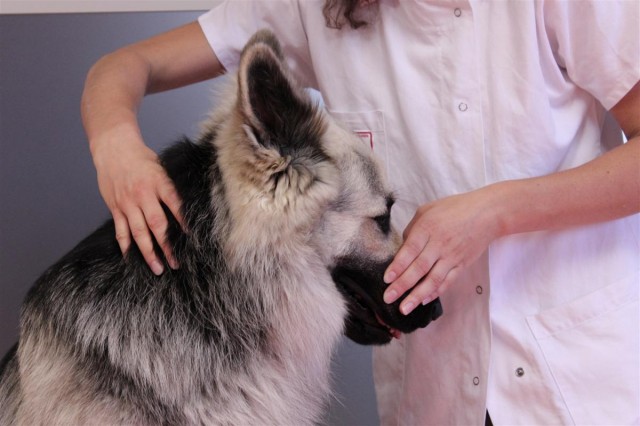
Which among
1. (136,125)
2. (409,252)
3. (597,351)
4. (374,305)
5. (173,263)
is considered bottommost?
(597,351)

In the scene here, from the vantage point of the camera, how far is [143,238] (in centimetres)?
96

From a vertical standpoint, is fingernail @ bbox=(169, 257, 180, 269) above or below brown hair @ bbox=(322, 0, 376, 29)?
below

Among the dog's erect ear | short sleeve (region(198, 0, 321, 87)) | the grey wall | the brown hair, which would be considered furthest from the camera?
the grey wall

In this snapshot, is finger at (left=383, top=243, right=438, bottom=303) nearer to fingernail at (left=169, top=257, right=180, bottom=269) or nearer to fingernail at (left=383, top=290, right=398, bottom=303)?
fingernail at (left=383, top=290, right=398, bottom=303)

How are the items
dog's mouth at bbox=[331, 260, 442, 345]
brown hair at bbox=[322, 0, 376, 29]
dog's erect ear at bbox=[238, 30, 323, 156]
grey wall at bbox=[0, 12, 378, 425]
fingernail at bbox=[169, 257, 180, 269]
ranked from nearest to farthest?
1. dog's erect ear at bbox=[238, 30, 323, 156]
2. fingernail at bbox=[169, 257, 180, 269]
3. dog's mouth at bbox=[331, 260, 442, 345]
4. brown hair at bbox=[322, 0, 376, 29]
5. grey wall at bbox=[0, 12, 378, 425]

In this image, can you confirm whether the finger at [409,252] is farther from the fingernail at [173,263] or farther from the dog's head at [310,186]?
the fingernail at [173,263]

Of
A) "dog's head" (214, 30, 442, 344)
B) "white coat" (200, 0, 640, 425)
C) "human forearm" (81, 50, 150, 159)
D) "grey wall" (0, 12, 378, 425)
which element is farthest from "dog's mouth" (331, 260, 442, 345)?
"grey wall" (0, 12, 378, 425)

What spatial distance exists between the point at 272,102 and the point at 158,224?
26 centimetres

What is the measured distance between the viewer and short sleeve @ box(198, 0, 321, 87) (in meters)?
1.28

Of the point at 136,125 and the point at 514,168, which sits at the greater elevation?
the point at 136,125

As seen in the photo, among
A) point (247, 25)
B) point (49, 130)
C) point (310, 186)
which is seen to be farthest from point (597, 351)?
point (49, 130)

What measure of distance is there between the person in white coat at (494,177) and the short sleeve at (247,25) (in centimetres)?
3

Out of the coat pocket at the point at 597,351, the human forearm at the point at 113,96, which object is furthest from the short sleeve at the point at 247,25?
the coat pocket at the point at 597,351

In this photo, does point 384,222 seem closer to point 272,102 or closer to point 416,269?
point 416,269
